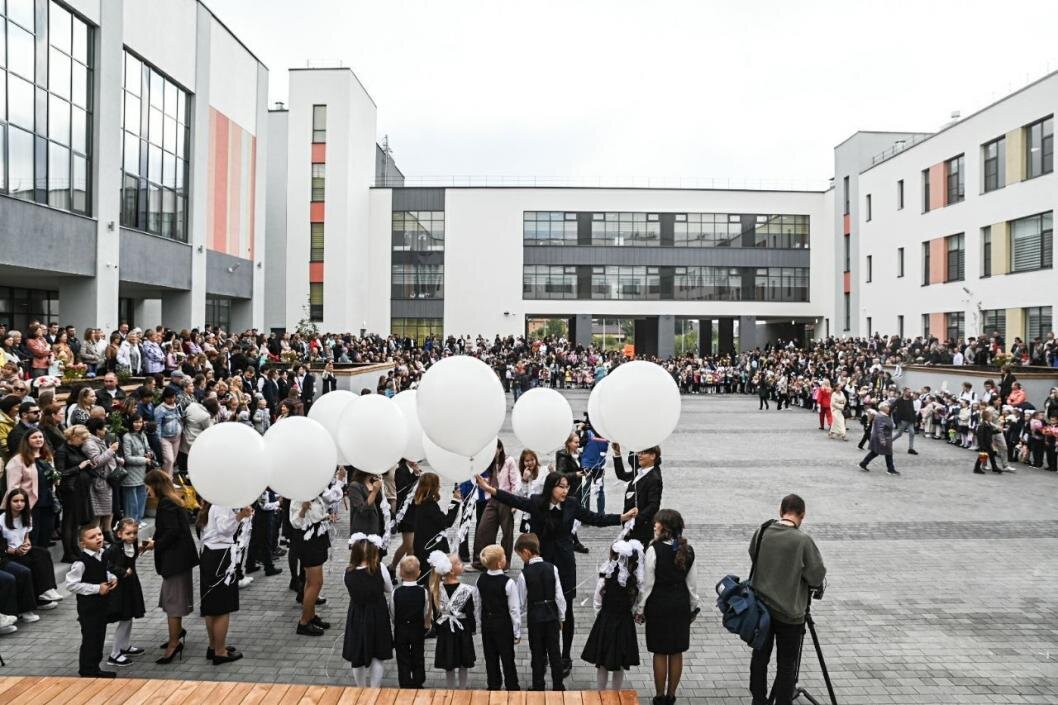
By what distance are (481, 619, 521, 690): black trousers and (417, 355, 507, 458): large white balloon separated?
171 cm

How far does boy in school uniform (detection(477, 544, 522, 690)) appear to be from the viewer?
18.4 feet

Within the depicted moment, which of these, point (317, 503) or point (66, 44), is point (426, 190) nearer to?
point (66, 44)

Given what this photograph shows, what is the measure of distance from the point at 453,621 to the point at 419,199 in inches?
1651

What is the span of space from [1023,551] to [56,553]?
12.8 m

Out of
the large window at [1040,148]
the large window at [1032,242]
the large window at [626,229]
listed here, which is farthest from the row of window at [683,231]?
the large window at [1040,148]

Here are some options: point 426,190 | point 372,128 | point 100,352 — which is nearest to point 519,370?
point 100,352

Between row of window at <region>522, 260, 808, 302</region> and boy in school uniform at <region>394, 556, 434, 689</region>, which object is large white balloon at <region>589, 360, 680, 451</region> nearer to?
boy in school uniform at <region>394, 556, 434, 689</region>

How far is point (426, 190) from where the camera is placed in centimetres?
4531

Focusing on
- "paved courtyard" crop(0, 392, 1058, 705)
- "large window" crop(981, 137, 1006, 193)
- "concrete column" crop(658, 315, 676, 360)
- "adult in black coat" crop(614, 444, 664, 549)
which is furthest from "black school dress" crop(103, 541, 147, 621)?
"concrete column" crop(658, 315, 676, 360)

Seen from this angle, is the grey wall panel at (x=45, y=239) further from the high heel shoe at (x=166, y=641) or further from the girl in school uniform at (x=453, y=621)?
the girl in school uniform at (x=453, y=621)

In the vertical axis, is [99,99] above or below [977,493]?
above

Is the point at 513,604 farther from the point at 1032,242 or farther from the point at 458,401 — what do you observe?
the point at 1032,242

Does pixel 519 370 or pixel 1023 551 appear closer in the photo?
pixel 1023 551

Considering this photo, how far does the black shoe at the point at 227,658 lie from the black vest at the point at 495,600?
8.08ft
